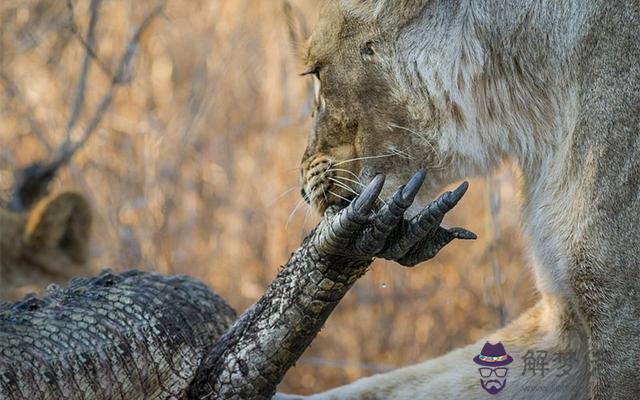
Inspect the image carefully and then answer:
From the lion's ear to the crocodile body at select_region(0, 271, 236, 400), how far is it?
2742 millimetres

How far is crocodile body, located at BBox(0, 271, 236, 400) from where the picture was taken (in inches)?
101

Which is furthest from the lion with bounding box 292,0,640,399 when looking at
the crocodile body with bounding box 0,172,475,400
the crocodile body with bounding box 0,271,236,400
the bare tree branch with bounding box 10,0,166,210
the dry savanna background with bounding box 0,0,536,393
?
the bare tree branch with bounding box 10,0,166,210

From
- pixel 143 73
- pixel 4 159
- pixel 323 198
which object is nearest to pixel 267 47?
pixel 143 73

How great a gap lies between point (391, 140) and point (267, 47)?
3812mm

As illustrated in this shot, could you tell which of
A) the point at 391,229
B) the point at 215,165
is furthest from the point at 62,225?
the point at 391,229

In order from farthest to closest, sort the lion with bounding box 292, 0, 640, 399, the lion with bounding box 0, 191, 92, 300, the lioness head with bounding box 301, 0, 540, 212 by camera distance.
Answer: the lion with bounding box 0, 191, 92, 300, the lioness head with bounding box 301, 0, 540, 212, the lion with bounding box 292, 0, 640, 399

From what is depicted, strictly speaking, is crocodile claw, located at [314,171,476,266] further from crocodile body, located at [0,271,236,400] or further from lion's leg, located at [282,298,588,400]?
lion's leg, located at [282,298,588,400]

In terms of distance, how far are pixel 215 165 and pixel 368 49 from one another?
3.66 metres

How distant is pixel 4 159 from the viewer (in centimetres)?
662

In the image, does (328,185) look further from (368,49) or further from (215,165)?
(215,165)

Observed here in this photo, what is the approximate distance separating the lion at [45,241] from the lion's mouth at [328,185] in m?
2.80

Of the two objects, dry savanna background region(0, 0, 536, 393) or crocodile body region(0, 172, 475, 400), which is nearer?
crocodile body region(0, 172, 475, 400)

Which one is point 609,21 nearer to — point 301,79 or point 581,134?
point 581,134

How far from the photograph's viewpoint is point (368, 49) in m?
2.98
